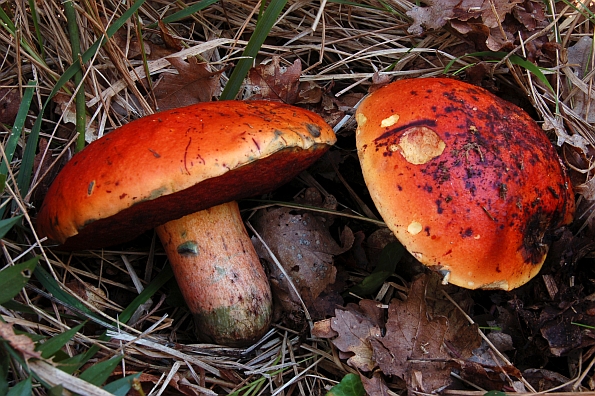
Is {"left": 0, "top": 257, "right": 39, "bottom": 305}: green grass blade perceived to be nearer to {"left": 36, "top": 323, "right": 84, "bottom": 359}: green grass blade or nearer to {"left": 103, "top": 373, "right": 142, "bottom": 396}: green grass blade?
{"left": 36, "top": 323, "right": 84, "bottom": 359}: green grass blade

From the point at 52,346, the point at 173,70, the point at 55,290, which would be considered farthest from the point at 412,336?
the point at 173,70

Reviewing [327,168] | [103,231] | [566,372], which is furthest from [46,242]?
[566,372]

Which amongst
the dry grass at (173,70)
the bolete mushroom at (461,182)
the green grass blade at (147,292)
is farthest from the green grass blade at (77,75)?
the bolete mushroom at (461,182)

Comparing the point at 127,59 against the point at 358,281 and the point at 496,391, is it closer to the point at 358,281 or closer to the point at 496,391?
the point at 358,281

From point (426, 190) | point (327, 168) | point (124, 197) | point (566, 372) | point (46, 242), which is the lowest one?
point (566, 372)

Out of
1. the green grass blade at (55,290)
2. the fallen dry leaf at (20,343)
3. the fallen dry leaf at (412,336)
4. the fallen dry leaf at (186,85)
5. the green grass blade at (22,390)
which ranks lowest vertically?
the fallen dry leaf at (412,336)

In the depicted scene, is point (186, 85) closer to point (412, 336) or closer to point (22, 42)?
point (22, 42)

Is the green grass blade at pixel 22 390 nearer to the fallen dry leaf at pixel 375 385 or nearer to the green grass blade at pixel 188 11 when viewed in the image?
the fallen dry leaf at pixel 375 385

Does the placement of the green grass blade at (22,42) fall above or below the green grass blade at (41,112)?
above
